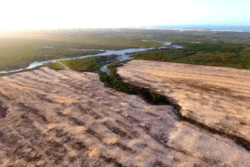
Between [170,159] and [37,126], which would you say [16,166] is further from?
[170,159]

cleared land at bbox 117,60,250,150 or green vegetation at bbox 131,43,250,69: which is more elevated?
green vegetation at bbox 131,43,250,69

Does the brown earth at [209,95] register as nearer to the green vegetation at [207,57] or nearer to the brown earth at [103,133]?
the brown earth at [103,133]

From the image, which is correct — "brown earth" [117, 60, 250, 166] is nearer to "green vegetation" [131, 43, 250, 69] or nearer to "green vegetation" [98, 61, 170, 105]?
"green vegetation" [98, 61, 170, 105]

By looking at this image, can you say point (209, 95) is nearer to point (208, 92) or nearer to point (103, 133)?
point (208, 92)

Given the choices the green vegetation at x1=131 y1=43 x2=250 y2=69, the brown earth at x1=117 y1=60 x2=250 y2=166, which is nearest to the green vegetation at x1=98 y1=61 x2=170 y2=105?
the brown earth at x1=117 y1=60 x2=250 y2=166

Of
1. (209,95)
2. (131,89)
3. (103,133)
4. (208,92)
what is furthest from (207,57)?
(103,133)

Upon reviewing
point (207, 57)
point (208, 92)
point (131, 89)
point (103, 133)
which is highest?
point (207, 57)

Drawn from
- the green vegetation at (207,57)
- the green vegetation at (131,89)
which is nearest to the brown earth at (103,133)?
the green vegetation at (131,89)

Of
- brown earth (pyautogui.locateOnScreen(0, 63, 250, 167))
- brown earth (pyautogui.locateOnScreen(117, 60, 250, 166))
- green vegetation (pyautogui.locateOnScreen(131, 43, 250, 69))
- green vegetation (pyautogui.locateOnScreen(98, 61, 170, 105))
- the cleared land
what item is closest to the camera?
brown earth (pyautogui.locateOnScreen(0, 63, 250, 167))
